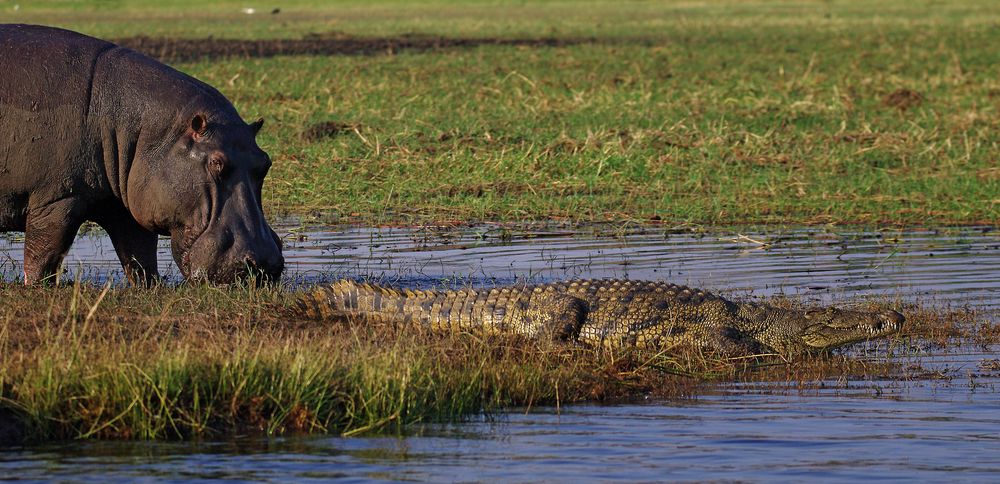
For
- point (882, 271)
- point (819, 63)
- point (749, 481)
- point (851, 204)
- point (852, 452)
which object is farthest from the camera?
point (819, 63)

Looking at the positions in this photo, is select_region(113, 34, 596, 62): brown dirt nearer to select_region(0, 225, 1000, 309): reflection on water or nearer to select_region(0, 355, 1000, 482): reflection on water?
select_region(0, 225, 1000, 309): reflection on water

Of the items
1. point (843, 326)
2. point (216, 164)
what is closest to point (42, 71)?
point (216, 164)

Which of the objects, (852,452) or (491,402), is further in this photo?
(491,402)

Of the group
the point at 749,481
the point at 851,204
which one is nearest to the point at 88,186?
the point at 749,481

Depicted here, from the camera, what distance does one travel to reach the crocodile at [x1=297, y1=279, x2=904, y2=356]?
7965 millimetres

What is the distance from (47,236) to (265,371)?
2762 millimetres

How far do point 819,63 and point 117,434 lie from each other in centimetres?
1939

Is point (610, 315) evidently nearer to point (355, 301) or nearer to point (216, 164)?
point (355, 301)

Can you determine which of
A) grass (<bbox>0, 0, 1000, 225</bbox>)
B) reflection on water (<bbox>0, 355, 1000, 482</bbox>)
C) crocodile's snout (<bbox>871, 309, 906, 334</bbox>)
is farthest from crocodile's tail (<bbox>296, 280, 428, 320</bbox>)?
grass (<bbox>0, 0, 1000, 225</bbox>)

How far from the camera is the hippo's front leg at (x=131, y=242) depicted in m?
8.93

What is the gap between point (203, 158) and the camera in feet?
27.6

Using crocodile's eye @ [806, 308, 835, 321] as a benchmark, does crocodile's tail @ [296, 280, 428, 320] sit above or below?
above

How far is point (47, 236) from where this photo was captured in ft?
27.6

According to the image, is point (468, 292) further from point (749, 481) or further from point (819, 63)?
point (819, 63)
